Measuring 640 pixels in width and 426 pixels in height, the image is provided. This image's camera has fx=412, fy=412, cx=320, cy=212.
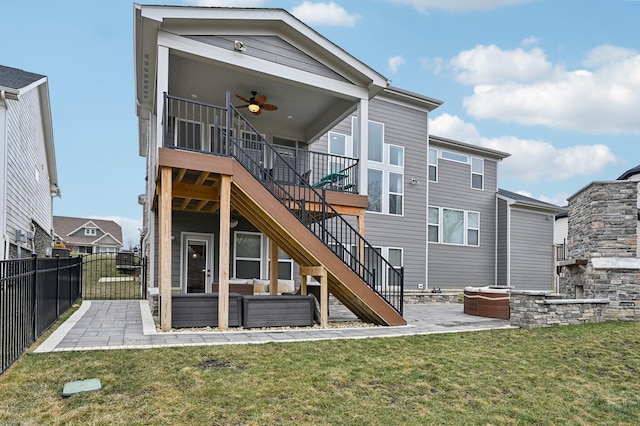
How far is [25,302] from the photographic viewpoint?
519cm

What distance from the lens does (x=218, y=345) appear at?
5699mm

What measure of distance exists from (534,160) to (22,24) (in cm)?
3820

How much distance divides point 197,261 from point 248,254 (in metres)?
1.44

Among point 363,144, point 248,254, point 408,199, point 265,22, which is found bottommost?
point 248,254

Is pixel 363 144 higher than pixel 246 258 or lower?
higher

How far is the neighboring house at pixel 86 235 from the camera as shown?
43375mm

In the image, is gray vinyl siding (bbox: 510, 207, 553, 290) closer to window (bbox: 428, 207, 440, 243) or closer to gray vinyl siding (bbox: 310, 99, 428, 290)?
window (bbox: 428, 207, 440, 243)

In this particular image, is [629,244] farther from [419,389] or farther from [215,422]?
[215,422]

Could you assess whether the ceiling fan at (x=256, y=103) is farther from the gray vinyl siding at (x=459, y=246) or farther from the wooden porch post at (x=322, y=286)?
the gray vinyl siding at (x=459, y=246)

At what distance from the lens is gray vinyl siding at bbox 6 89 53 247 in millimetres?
12016

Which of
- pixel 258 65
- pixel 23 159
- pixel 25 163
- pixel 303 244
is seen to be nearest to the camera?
pixel 303 244

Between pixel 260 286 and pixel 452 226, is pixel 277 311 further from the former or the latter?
pixel 452 226

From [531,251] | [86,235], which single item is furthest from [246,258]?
[86,235]

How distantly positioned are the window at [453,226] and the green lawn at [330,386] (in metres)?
10.4
